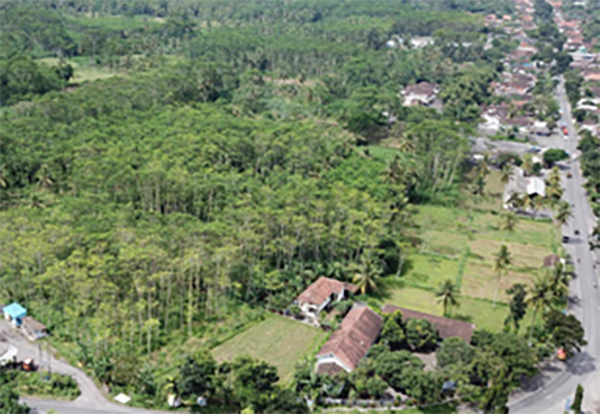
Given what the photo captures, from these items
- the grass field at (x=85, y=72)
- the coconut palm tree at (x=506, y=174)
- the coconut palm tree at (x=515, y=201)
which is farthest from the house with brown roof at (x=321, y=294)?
the grass field at (x=85, y=72)

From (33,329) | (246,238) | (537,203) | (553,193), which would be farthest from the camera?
(553,193)

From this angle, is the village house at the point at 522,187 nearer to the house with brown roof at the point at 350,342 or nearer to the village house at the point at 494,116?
the village house at the point at 494,116

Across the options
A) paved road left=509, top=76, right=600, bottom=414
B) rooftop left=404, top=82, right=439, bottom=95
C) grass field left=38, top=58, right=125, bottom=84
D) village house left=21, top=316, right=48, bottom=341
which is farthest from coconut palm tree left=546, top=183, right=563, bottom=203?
grass field left=38, top=58, right=125, bottom=84

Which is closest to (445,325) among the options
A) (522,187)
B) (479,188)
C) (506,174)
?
(479,188)

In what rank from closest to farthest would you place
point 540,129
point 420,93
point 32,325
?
point 32,325
point 540,129
point 420,93

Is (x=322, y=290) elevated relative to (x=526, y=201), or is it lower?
lower

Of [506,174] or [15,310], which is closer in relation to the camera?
[15,310]

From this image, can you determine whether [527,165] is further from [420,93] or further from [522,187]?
[420,93]
